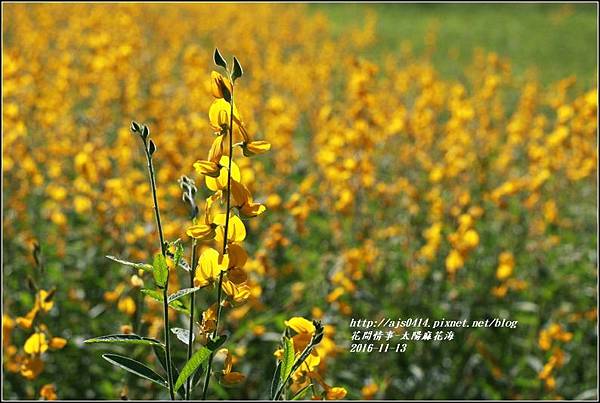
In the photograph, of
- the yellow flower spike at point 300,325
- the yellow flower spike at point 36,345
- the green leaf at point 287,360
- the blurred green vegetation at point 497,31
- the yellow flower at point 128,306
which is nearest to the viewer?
the green leaf at point 287,360

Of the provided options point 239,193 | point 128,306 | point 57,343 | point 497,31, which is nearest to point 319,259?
point 128,306

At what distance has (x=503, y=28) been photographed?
1614cm

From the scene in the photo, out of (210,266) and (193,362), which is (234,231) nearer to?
(210,266)

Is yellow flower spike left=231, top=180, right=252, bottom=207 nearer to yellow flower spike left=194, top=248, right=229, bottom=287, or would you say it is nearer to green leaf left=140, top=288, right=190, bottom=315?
yellow flower spike left=194, top=248, right=229, bottom=287

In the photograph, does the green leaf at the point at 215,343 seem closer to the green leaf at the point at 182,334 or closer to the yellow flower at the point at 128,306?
the green leaf at the point at 182,334

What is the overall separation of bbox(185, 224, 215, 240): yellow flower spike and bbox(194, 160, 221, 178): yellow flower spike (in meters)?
0.09

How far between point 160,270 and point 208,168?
0.18 m

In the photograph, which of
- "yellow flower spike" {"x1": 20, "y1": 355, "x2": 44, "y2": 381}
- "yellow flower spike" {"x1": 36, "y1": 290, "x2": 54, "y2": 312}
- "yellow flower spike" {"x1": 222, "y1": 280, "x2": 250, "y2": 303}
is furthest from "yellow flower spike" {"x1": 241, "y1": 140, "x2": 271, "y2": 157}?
"yellow flower spike" {"x1": 20, "y1": 355, "x2": 44, "y2": 381}

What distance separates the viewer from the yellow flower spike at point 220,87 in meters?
1.09

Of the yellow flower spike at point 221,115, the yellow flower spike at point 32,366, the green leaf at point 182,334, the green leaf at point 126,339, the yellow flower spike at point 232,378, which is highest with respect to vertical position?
the yellow flower spike at point 221,115

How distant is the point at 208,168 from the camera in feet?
3.63

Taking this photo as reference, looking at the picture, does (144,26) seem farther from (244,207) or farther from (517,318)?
(244,207)

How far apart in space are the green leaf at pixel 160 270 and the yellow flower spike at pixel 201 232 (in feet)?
0.22

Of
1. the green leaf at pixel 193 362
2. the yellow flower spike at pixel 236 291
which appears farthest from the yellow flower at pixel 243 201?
the green leaf at pixel 193 362
